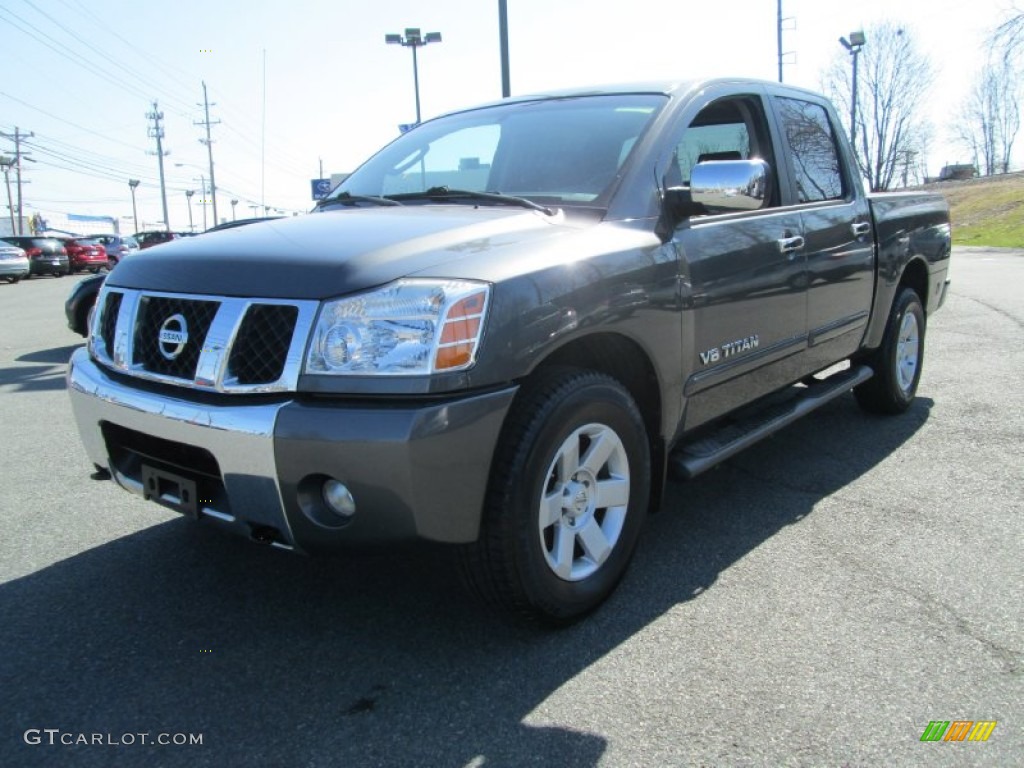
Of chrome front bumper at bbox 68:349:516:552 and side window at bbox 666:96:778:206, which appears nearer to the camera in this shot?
chrome front bumper at bbox 68:349:516:552

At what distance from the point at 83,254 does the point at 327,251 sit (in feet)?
115

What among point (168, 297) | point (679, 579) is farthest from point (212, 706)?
point (679, 579)

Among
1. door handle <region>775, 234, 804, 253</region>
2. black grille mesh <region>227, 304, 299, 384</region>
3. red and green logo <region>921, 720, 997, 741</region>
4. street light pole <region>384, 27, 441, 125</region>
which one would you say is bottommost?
red and green logo <region>921, 720, 997, 741</region>

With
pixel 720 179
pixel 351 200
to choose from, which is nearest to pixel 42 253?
pixel 351 200

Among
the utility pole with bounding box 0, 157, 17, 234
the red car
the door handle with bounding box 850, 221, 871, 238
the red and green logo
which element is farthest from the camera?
the utility pole with bounding box 0, 157, 17, 234

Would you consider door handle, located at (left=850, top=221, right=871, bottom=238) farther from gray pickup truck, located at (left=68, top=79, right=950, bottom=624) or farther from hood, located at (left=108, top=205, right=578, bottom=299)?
hood, located at (left=108, top=205, right=578, bottom=299)

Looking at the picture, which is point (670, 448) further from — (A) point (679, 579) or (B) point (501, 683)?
(B) point (501, 683)

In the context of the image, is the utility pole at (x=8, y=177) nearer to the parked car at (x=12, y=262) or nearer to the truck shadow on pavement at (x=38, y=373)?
the parked car at (x=12, y=262)

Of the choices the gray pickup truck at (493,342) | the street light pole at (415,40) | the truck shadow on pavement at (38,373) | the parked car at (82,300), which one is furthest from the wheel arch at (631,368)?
the street light pole at (415,40)

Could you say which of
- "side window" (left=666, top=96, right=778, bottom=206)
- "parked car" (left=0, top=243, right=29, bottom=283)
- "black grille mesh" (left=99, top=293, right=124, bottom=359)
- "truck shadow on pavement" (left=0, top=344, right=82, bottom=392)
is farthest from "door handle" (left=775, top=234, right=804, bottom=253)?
"parked car" (left=0, top=243, right=29, bottom=283)

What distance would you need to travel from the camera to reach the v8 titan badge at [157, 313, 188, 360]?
2.55 metres

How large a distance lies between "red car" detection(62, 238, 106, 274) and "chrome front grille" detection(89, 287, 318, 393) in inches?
1323

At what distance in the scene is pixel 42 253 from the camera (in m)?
29.7

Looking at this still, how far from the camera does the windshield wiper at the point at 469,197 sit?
9.73ft
